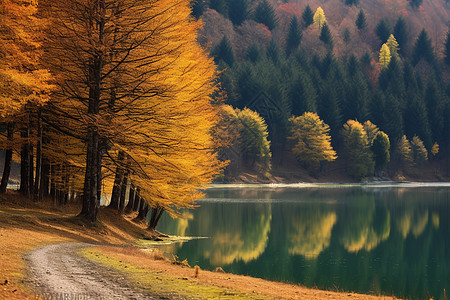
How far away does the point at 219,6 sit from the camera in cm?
18100

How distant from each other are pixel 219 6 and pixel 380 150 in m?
79.2

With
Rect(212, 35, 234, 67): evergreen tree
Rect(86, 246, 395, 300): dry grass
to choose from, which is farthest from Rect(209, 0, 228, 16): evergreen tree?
Rect(86, 246, 395, 300): dry grass

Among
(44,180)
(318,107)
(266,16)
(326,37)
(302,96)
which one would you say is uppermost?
(266,16)

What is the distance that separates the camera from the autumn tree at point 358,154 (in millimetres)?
121812

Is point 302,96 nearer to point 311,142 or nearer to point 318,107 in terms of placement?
point 318,107

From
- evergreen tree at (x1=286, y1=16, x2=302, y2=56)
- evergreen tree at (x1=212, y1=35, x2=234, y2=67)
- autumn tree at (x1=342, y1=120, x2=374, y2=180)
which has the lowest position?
autumn tree at (x1=342, y1=120, x2=374, y2=180)

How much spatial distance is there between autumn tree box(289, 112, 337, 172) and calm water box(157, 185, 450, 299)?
5489 centimetres

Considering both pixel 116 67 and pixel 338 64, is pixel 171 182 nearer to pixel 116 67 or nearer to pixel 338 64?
pixel 116 67

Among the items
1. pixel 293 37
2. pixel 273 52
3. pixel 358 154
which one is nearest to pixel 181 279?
pixel 358 154

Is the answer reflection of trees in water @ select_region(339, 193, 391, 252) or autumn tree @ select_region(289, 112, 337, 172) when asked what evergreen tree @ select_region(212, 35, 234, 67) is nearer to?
autumn tree @ select_region(289, 112, 337, 172)

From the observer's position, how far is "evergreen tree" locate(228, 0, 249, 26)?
185875 millimetres

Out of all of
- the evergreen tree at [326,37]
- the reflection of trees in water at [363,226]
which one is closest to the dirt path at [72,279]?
the reflection of trees in water at [363,226]

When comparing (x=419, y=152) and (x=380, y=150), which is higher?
(x=419, y=152)

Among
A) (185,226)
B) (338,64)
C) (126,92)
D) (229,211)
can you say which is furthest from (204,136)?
(338,64)
